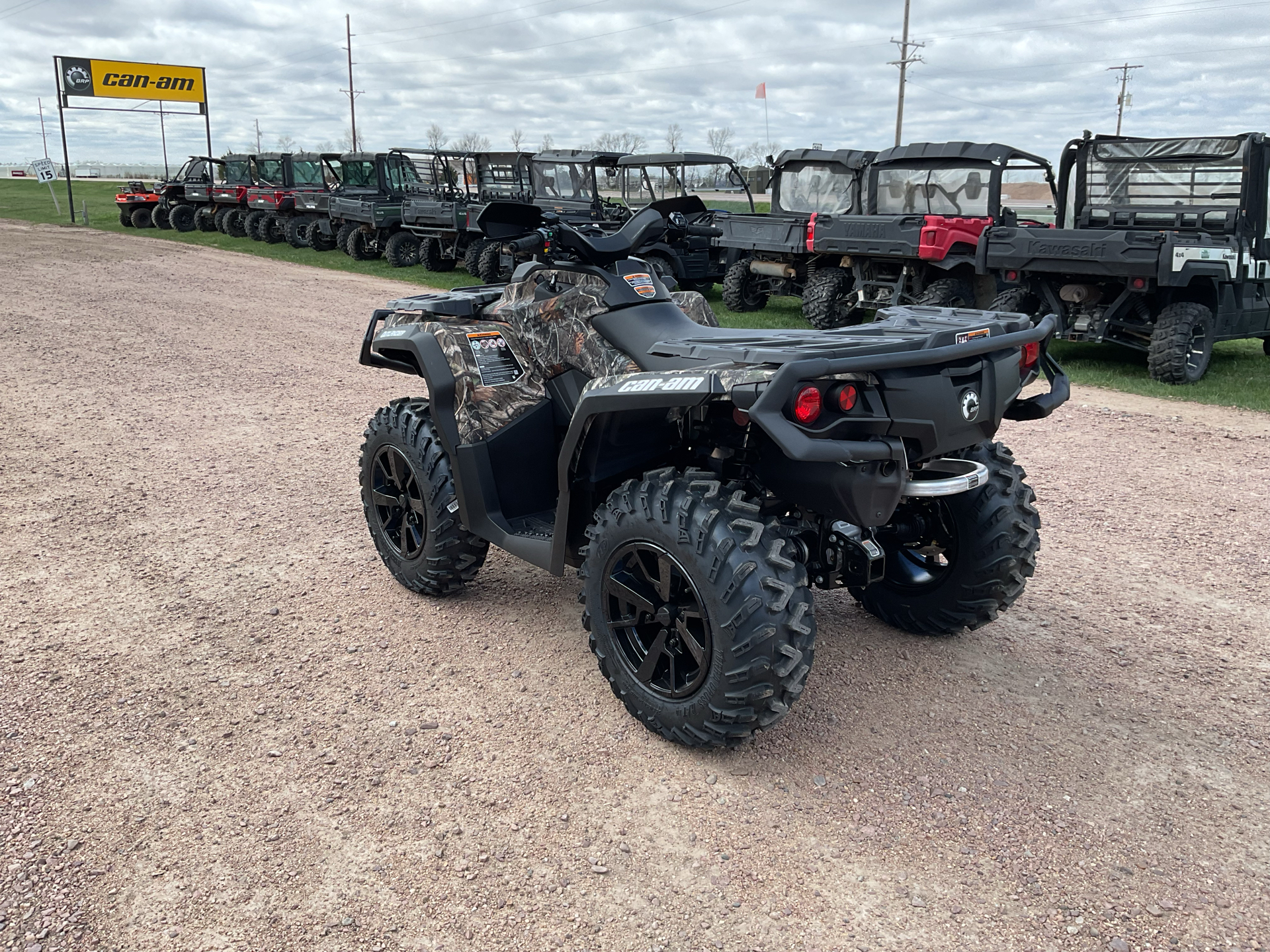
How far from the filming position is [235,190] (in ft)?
84.2

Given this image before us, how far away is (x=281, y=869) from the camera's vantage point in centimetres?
253

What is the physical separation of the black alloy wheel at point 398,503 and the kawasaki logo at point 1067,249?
7.52 metres

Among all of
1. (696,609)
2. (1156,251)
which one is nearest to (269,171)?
(1156,251)

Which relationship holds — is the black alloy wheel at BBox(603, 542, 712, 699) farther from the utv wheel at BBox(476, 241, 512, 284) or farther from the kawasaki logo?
the utv wheel at BBox(476, 241, 512, 284)

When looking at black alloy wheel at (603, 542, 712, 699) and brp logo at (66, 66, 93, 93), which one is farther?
brp logo at (66, 66, 93, 93)

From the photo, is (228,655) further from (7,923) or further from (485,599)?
(7,923)

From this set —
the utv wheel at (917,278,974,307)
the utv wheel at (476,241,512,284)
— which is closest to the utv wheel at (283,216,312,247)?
the utv wheel at (476,241,512,284)

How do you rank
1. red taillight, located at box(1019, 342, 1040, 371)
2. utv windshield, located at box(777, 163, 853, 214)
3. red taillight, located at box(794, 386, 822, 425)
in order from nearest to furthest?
red taillight, located at box(794, 386, 822, 425)
red taillight, located at box(1019, 342, 1040, 371)
utv windshield, located at box(777, 163, 853, 214)

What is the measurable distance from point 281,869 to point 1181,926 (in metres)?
2.12

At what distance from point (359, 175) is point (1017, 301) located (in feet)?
53.5

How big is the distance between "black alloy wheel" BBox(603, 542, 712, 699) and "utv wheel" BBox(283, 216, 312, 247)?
21820 millimetres

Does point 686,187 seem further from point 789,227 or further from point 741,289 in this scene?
point 789,227

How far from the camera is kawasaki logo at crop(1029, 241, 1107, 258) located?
9289 millimetres

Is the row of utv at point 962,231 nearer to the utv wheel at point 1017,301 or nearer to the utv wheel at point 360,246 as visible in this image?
the utv wheel at point 1017,301
